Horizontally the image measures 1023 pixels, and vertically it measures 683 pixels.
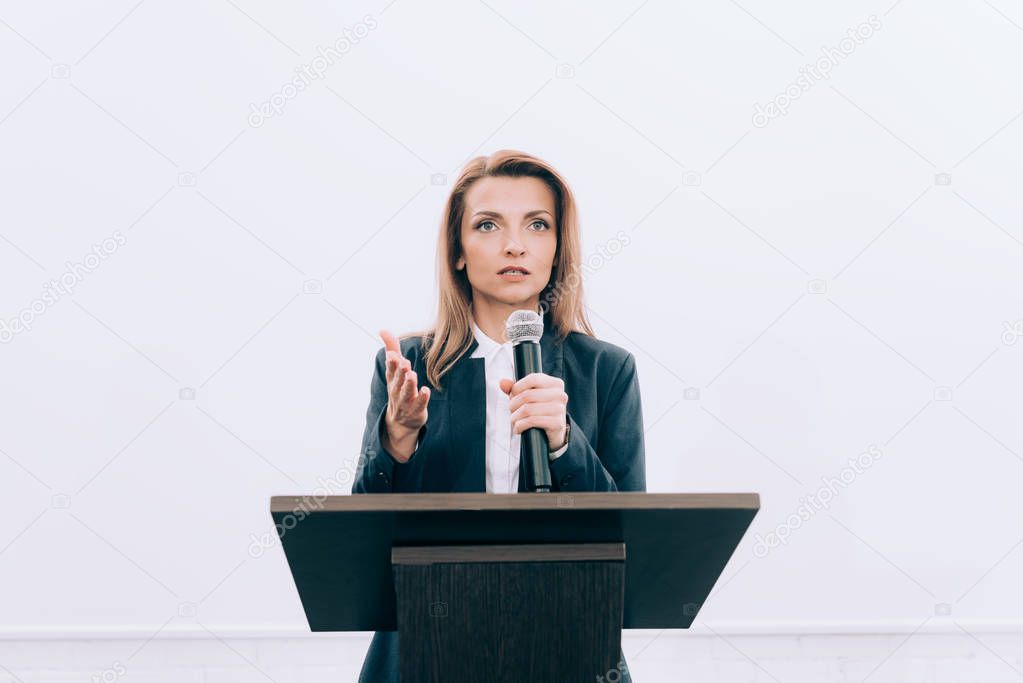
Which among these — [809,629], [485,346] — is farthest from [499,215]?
[809,629]

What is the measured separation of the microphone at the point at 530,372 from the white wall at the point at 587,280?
120cm

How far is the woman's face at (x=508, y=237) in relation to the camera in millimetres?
1969

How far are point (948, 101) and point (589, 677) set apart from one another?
2292mm

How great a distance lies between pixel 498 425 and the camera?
6.11 ft

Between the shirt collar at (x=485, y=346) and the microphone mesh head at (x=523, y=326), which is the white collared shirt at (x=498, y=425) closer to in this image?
the shirt collar at (x=485, y=346)

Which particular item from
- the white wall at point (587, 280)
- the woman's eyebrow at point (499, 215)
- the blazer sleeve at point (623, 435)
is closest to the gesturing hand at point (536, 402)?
the blazer sleeve at point (623, 435)

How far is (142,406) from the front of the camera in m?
2.53

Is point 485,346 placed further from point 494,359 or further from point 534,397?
point 534,397

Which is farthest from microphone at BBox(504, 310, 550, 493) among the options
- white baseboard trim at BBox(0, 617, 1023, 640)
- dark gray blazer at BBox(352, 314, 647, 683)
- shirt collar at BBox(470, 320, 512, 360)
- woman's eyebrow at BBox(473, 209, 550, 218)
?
white baseboard trim at BBox(0, 617, 1023, 640)

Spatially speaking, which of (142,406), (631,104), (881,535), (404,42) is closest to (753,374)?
(881,535)

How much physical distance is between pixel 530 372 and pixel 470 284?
0.79 m

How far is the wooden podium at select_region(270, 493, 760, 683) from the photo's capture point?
95 centimetres

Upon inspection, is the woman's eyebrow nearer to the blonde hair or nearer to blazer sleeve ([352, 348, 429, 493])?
the blonde hair

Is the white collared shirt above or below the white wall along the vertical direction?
below
